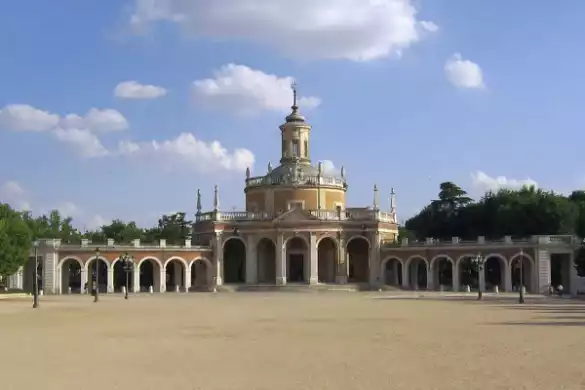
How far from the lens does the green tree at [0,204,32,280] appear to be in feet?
189

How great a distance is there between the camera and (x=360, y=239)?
77.3 m

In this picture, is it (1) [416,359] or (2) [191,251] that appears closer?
(1) [416,359]

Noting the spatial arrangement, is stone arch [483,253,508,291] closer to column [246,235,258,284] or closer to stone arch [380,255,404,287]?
stone arch [380,255,404,287]

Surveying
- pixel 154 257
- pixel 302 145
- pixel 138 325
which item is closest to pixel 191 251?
pixel 154 257

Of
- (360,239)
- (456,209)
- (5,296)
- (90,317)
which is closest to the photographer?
(90,317)

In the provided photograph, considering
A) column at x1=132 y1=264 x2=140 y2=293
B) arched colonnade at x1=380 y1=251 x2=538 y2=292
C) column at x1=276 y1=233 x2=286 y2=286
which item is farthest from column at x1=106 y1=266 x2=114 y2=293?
arched colonnade at x1=380 y1=251 x2=538 y2=292

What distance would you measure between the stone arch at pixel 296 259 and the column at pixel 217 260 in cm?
614

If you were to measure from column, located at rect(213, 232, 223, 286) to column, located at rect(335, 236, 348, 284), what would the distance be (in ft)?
34.7

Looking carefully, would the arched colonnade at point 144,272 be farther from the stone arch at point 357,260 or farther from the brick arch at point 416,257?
the brick arch at point 416,257

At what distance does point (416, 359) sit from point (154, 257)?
5756 cm

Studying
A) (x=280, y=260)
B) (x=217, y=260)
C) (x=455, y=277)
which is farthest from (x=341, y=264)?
(x=217, y=260)

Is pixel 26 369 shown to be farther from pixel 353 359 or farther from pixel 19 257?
pixel 19 257

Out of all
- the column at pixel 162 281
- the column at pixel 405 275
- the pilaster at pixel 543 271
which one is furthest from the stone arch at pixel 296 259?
the pilaster at pixel 543 271

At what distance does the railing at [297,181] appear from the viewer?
252 feet
